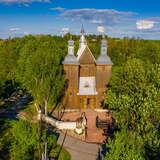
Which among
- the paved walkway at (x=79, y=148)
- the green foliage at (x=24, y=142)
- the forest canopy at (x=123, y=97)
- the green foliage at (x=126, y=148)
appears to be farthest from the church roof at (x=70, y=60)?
the green foliage at (x=126, y=148)

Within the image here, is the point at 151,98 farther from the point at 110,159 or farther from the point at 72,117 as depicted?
the point at 72,117

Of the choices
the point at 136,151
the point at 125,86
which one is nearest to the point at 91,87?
the point at 125,86

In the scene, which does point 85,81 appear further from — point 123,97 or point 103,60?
point 123,97

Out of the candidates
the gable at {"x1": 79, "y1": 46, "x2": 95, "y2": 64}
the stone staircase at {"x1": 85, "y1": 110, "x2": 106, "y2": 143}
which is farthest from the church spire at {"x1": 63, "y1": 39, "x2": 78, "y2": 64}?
the stone staircase at {"x1": 85, "y1": 110, "x2": 106, "y2": 143}

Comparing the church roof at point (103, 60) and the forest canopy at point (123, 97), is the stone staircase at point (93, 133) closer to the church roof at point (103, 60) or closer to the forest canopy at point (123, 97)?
the forest canopy at point (123, 97)

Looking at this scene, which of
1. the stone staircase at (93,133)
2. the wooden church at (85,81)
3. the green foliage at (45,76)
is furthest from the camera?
the wooden church at (85,81)

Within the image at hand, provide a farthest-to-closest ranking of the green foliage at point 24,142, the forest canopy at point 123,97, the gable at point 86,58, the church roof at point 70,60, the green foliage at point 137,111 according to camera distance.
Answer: the gable at point 86,58, the church roof at point 70,60, the green foliage at point 24,142, the forest canopy at point 123,97, the green foliage at point 137,111

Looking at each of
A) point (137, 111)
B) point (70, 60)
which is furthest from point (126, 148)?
point (70, 60)
